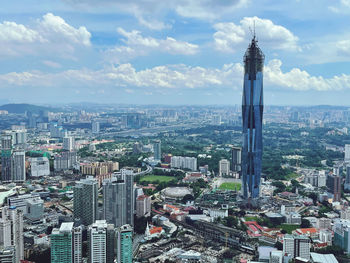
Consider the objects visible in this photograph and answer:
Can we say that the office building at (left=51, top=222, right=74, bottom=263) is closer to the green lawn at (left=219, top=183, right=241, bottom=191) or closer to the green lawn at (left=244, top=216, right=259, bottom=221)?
the green lawn at (left=244, top=216, right=259, bottom=221)

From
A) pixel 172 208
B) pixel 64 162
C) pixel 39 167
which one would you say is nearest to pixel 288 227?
pixel 172 208

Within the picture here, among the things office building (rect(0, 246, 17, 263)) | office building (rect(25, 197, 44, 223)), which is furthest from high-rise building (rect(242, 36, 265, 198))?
office building (rect(0, 246, 17, 263))

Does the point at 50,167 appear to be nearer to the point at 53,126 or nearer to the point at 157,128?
the point at 53,126

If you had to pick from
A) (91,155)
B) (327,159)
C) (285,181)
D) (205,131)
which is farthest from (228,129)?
(285,181)

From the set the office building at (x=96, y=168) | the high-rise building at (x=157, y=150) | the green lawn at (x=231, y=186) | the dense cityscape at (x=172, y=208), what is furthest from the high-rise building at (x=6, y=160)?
the green lawn at (x=231, y=186)

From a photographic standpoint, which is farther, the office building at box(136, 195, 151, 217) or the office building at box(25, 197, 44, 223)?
the office building at box(136, 195, 151, 217)

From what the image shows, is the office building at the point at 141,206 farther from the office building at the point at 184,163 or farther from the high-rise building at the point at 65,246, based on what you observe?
the office building at the point at 184,163
